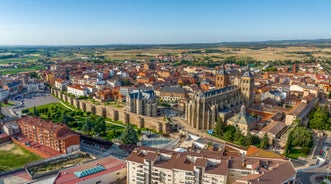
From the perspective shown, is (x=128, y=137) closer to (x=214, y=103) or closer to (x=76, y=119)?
(x=214, y=103)

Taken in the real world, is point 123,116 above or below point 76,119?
above

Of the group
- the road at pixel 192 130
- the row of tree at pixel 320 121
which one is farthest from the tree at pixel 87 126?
the row of tree at pixel 320 121

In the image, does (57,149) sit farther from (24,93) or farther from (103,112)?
(24,93)

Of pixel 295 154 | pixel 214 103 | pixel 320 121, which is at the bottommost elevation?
pixel 295 154

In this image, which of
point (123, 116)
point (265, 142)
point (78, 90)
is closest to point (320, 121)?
point (265, 142)

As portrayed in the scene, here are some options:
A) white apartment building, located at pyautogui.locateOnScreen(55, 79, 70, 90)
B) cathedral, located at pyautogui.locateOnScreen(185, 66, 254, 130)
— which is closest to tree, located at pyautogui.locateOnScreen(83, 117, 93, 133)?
cathedral, located at pyautogui.locateOnScreen(185, 66, 254, 130)

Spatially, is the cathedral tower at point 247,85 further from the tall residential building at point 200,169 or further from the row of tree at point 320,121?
the tall residential building at point 200,169
